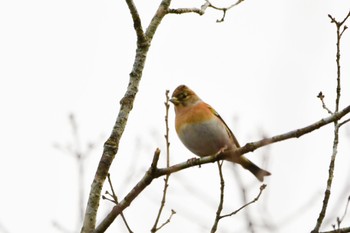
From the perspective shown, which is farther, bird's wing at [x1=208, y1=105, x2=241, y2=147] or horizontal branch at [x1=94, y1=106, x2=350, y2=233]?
bird's wing at [x1=208, y1=105, x2=241, y2=147]

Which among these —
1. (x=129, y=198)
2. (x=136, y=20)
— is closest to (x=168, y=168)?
(x=129, y=198)

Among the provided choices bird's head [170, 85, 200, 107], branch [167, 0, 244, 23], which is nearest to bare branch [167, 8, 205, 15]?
branch [167, 0, 244, 23]

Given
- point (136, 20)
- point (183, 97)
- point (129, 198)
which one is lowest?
point (129, 198)

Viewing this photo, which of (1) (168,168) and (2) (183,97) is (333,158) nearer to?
(1) (168,168)

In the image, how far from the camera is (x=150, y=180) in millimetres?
4395

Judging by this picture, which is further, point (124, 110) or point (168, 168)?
point (124, 110)

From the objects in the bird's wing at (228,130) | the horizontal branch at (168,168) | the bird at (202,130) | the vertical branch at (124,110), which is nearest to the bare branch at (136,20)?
the vertical branch at (124,110)

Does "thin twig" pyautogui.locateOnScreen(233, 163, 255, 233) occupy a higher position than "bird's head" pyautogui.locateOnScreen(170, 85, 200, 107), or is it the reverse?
"bird's head" pyautogui.locateOnScreen(170, 85, 200, 107)

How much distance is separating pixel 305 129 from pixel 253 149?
429 mm

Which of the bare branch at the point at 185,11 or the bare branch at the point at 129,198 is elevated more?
the bare branch at the point at 185,11

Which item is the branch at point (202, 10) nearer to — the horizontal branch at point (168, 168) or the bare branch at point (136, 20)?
the bare branch at point (136, 20)

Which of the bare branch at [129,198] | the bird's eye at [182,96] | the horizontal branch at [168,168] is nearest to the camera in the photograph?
the horizontal branch at [168,168]

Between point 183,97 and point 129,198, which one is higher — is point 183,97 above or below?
above

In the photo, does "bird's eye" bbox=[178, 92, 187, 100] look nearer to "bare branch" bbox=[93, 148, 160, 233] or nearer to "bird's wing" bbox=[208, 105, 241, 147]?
"bird's wing" bbox=[208, 105, 241, 147]
